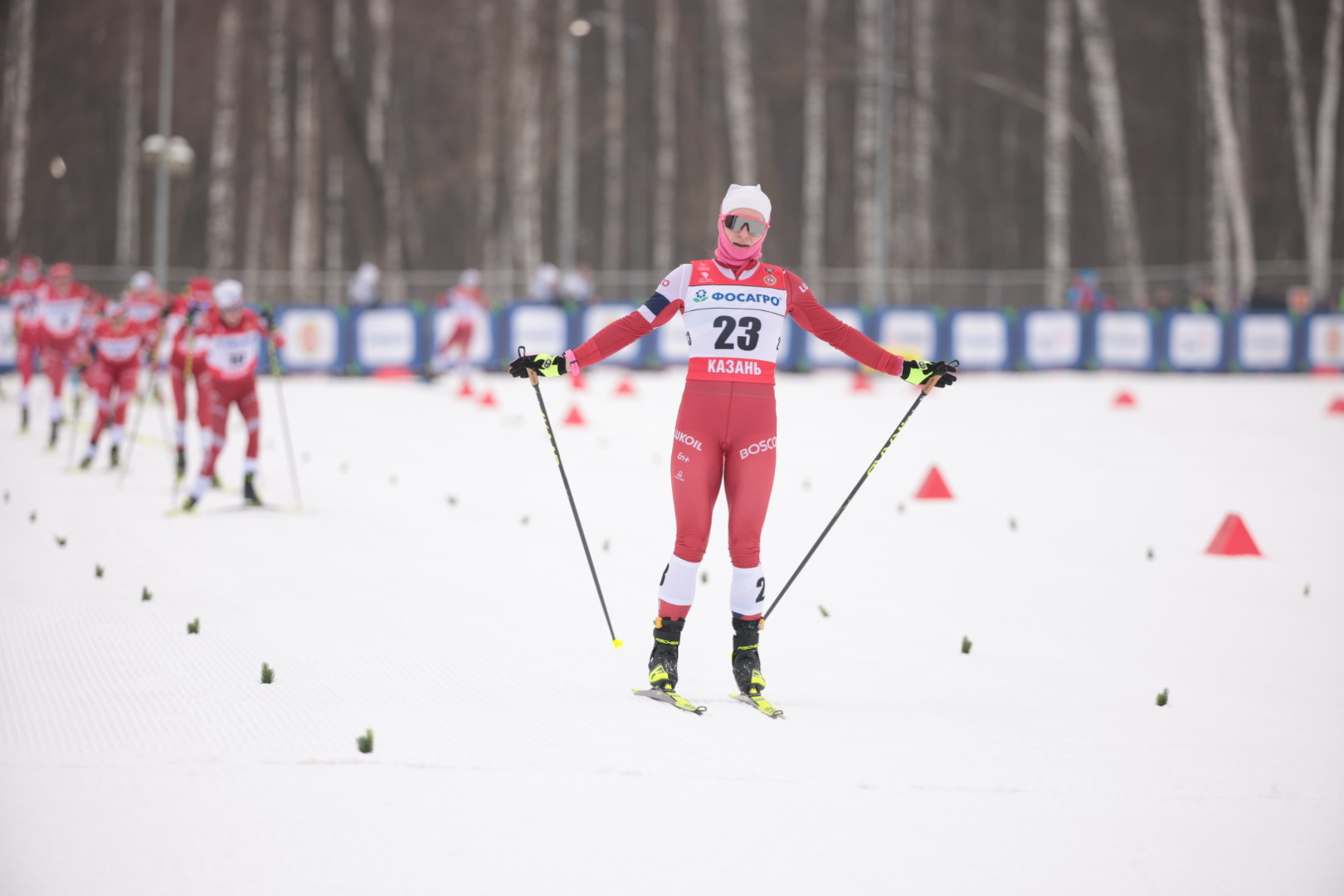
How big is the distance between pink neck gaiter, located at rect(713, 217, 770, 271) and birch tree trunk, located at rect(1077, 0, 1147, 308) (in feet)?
83.3

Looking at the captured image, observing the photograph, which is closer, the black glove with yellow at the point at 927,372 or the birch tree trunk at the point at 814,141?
the black glove with yellow at the point at 927,372

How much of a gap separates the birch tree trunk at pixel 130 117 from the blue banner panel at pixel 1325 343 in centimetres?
3355

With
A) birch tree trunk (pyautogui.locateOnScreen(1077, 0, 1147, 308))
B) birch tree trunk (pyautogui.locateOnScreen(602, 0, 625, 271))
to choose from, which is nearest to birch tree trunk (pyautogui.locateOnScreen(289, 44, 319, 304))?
birch tree trunk (pyautogui.locateOnScreen(602, 0, 625, 271))

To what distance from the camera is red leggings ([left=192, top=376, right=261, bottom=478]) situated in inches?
464

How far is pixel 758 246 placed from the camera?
20.1 feet

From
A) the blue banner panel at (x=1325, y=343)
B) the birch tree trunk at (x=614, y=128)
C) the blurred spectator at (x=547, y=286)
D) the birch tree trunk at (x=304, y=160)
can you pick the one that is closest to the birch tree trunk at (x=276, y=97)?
the birch tree trunk at (x=304, y=160)

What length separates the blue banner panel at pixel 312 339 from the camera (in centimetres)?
2694

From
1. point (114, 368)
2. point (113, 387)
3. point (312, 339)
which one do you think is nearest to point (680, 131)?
point (312, 339)

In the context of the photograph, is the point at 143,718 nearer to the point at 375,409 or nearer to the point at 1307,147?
the point at 375,409

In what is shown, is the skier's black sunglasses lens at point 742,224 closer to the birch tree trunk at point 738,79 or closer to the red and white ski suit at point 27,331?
the red and white ski suit at point 27,331

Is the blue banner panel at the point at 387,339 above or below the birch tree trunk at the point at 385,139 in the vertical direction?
below

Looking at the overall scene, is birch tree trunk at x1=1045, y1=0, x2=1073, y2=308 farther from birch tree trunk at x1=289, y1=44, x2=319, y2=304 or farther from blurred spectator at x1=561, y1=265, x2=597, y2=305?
birch tree trunk at x1=289, y1=44, x2=319, y2=304

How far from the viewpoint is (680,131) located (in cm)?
4872

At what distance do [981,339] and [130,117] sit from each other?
29933 millimetres
